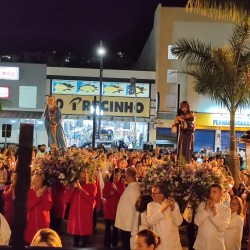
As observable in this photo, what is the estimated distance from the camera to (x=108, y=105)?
36250 mm

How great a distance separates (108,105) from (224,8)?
2691cm

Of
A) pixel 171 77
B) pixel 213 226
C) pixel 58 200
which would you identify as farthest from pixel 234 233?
pixel 171 77

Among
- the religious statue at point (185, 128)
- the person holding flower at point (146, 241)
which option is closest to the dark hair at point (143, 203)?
the person holding flower at point (146, 241)

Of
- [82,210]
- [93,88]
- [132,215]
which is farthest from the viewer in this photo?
[93,88]

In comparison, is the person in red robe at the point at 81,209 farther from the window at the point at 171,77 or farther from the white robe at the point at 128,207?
the window at the point at 171,77

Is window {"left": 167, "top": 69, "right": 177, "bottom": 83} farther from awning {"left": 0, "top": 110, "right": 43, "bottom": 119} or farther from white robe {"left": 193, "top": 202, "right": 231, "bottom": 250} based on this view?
white robe {"left": 193, "top": 202, "right": 231, "bottom": 250}

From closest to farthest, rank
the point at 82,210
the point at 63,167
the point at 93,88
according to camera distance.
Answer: the point at 82,210 → the point at 63,167 → the point at 93,88

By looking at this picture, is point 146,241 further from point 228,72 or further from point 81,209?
point 228,72

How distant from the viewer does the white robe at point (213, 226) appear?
21.1 feet

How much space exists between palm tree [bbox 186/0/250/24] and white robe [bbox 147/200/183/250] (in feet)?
16.0

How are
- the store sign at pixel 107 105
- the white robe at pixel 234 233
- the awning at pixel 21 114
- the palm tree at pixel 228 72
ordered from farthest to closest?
the store sign at pixel 107 105, the awning at pixel 21 114, the palm tree at pixel 228 72, the white robe at pixel 234 233

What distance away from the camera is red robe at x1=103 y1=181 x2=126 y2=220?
8992 millimetres

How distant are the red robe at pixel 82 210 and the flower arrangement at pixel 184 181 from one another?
1096mm

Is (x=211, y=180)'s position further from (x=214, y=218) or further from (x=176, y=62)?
(x=176, y=62)
